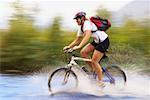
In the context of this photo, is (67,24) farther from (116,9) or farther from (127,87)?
(127,87)

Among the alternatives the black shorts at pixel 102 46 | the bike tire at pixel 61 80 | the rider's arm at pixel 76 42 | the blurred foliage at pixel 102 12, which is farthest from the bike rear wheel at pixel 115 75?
the blurred foliage at pixel 102 12

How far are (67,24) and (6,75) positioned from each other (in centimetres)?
108

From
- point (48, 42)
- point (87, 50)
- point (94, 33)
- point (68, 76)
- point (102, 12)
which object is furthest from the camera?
point (48, 42)

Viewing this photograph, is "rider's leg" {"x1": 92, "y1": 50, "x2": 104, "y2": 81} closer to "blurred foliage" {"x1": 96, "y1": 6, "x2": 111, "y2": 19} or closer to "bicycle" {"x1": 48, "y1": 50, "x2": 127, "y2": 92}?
"bicycle" {"x1": 48, "y1": 50, "x2": 127, "y2": 92}

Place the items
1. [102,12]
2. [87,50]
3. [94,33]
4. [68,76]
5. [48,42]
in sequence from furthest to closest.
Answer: [48,42] → [102,12] → [68,76] → [87,50] → [94,33]

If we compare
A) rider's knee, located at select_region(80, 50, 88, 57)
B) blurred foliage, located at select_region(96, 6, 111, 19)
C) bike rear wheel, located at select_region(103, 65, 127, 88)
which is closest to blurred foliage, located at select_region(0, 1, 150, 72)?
blurred foliage, located at select_region(96, 6, 111, 19)

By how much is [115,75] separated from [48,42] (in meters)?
1.03

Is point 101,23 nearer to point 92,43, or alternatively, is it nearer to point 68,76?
point 92,43

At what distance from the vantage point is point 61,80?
20.0ft

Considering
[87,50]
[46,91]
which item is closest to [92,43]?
[87,50]

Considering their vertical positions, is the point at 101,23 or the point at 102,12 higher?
the point at 102,12

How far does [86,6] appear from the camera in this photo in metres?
6.16

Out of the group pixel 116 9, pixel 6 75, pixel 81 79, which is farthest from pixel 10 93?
pixel 116 9

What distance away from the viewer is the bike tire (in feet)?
19.9
